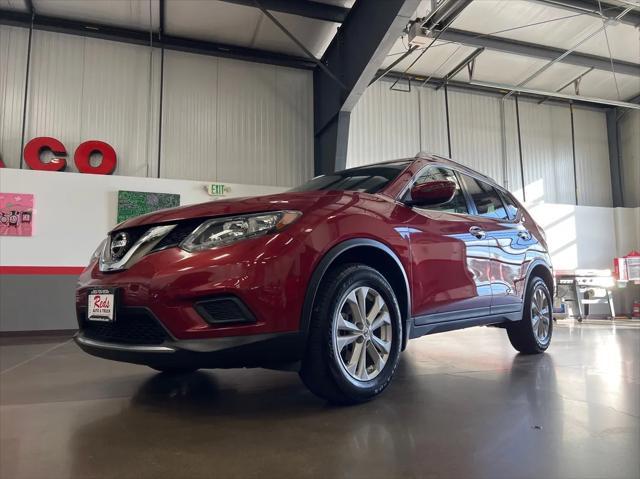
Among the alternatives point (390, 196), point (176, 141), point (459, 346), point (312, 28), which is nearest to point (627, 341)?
point (459, 346)

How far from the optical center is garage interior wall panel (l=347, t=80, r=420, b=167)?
9.31 meters

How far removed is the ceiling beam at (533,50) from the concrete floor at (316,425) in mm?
6522

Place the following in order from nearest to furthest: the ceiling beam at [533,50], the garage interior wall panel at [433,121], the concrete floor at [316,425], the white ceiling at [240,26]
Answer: the concrete floor at [316,425]
the white ceiling at [240,26]
the ceiling beam at [533,50]
the garage interior wall panel at [433,121]

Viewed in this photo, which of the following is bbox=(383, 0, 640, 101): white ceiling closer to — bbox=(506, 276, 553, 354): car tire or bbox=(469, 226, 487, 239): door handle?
bbox=(506, 276, 553, 354): car tire

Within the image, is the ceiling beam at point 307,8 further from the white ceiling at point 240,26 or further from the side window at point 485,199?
the side window at point 485,199

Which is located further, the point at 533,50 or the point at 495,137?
the point at 495,137

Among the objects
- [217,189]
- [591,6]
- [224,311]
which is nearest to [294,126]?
[217,189]

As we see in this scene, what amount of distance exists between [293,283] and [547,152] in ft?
36.7

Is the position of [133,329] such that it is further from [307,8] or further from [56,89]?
[56,89]

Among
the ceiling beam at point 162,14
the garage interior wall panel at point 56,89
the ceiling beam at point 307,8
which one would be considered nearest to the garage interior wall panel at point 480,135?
the ceiling beam at point 307,8

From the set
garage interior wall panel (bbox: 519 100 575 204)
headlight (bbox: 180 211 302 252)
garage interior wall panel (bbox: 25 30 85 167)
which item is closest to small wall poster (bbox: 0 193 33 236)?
garage interior wall panel (bbox: 25 30 85 167)

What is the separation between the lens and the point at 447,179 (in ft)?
9.84

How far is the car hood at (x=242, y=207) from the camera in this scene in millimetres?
1994

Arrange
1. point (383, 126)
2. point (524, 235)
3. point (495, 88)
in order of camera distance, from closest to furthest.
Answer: point (524, 235), point (383, 126), point (495, 88)
